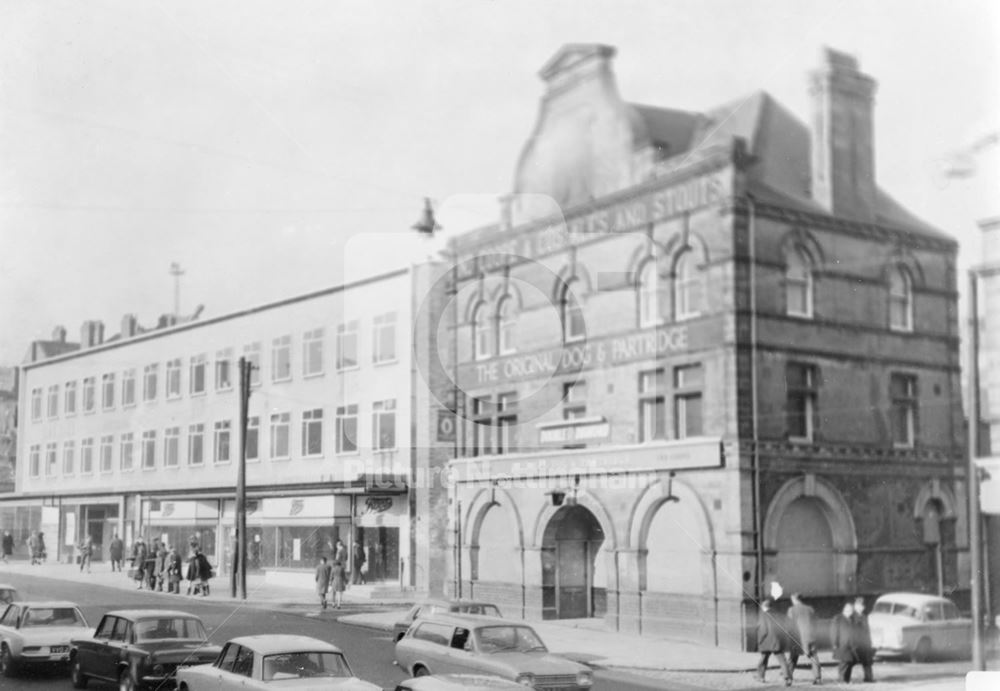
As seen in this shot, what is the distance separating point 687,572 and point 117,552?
62.2 feet

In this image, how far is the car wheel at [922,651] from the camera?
1780cm

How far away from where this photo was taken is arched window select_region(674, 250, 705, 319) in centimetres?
2289

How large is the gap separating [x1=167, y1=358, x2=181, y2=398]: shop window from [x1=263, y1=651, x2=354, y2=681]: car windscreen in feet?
64.8

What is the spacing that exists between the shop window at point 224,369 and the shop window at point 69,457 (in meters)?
4.27

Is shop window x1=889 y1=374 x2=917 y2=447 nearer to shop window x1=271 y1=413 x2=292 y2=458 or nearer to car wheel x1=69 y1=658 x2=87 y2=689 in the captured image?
car wheel x1=69 y1=658 x2=87 y2=689

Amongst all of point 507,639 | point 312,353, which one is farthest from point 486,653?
point 312,353

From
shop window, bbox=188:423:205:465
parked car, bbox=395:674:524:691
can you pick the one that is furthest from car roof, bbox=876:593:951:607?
shop window, bbox=188:423:205:465

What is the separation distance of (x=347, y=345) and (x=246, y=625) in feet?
31.4

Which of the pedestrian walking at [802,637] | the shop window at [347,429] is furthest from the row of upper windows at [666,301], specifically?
the shop window at [347,429]

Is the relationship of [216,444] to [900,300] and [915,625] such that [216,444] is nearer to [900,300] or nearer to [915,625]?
[915,625]

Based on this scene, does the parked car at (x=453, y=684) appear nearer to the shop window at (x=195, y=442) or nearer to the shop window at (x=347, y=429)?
the shop window at (x=347, y=429)

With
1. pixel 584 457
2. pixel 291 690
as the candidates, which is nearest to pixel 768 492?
pixel 584 457

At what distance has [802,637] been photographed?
19.2 metres

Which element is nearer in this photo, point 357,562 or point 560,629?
point 560,629
